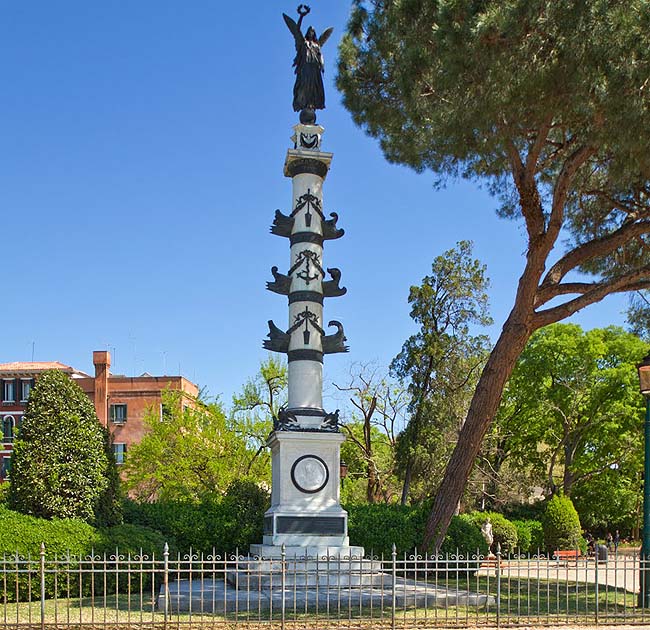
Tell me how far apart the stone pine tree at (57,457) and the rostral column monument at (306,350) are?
347cm

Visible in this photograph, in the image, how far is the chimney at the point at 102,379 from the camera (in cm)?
5194

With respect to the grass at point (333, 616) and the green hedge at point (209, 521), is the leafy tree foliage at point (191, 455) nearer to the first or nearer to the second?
the green hedge at point (209, 521)

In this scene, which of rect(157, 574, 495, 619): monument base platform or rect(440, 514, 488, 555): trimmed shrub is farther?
rect(440, 514, 488, 555): trimmed shrub

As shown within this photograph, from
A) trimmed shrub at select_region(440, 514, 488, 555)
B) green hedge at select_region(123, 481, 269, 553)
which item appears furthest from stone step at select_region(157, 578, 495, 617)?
trimmed shrub at select_region(440, 514, 488, 555)

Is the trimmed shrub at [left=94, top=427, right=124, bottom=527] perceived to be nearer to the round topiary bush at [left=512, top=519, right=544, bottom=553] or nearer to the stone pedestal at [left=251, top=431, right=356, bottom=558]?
the stone pedestal at [left=251, top=431, right=356, bottom=558]

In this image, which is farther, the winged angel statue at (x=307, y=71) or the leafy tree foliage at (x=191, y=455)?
the leafy tree foliage at (x=191, y=455)

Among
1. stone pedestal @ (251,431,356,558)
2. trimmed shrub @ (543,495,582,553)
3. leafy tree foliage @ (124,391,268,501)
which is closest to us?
stone pedestal @ (251,431,356,558)

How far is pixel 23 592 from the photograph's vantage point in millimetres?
13391

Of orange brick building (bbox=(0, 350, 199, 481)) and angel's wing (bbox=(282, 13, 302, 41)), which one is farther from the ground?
angel's wing (bbox=(282, 13, 302, 41))

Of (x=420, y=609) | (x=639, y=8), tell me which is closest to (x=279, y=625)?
(x=420, y=609)

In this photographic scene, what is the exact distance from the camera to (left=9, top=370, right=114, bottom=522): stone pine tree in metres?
14.8

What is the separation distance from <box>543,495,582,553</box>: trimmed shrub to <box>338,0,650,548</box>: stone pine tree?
10.8m

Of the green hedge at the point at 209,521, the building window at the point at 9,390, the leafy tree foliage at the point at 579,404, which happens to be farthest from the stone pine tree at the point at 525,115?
the building window at the point at 9,390

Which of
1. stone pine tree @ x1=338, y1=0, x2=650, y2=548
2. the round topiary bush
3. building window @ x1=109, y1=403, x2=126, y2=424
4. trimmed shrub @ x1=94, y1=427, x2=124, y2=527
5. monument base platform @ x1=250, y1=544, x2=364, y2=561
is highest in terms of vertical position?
stone pine tree @ x1=338, y1=0, x2=650, y2=548
